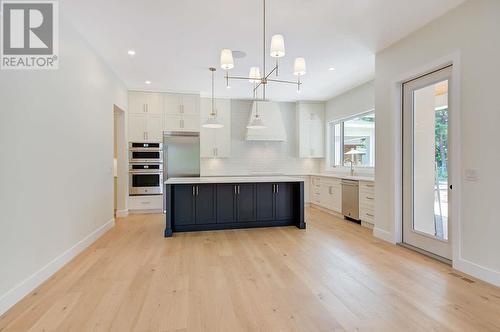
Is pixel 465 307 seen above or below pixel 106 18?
below

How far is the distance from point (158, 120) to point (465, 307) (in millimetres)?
6073

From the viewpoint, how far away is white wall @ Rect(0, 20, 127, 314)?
2158 mm

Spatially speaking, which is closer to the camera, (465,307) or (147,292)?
(465,307)

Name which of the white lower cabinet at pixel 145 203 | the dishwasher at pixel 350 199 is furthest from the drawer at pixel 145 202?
the dishwasher at pixel 350 199

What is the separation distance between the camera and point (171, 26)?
10.5 feet

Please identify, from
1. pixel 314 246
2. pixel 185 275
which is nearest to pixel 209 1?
pixel 185 275

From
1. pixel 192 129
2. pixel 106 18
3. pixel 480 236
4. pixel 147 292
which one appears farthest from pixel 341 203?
pixel 106 18

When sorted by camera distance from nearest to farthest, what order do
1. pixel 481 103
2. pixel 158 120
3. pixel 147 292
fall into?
pixel 147 292 < pixel 481 103 < pixel 158 120

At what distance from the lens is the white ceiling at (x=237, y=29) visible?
2816mm

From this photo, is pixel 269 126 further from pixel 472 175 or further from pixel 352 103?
pixel 472 175

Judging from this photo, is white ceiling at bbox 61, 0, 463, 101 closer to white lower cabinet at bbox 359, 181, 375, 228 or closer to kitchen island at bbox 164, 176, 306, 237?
kitchen island at bbox 164, 176, 306, 237

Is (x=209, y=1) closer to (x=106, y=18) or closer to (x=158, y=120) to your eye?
(x=106, y=18)

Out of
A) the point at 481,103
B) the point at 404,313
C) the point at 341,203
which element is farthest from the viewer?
the point at 341,203

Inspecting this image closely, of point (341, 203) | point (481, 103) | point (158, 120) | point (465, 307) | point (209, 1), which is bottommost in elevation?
point (465, 307)
